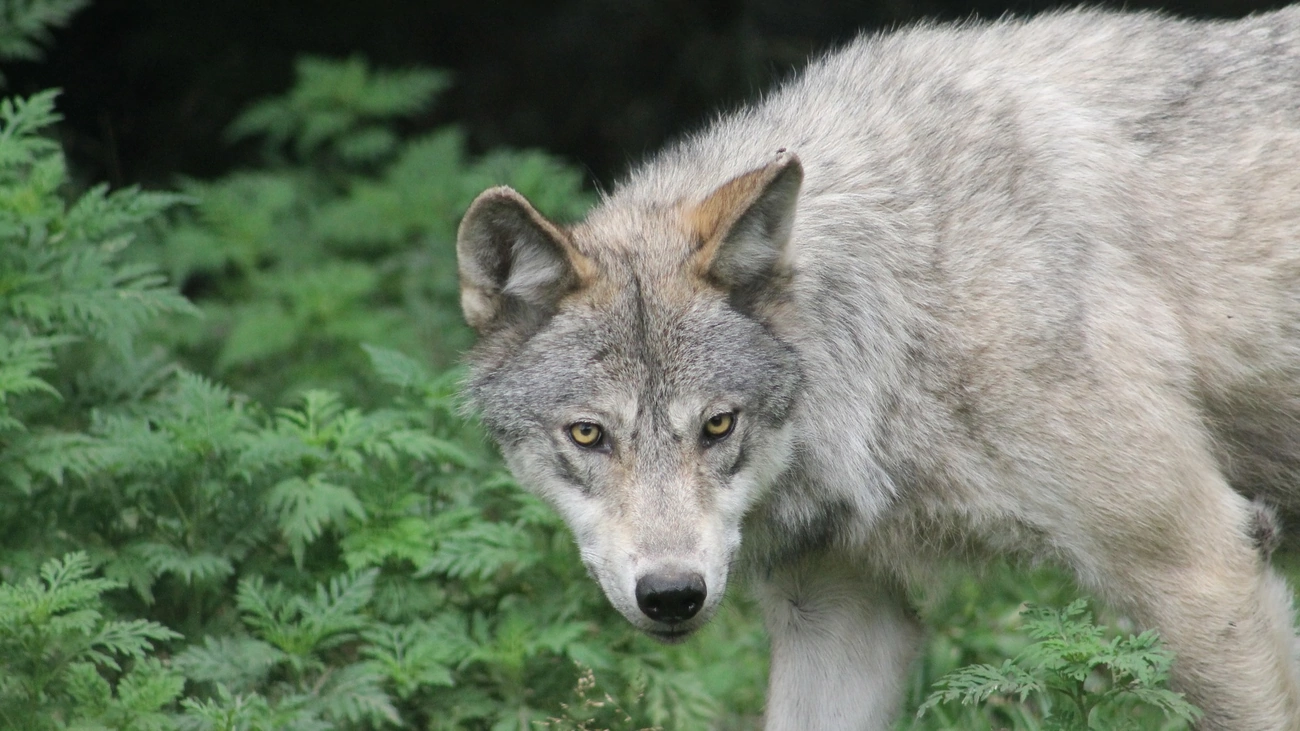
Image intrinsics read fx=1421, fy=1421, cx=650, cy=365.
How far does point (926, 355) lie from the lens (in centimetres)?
395

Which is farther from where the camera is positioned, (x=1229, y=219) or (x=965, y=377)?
(x=1229, y=219)

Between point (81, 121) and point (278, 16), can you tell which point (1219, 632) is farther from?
point (81, 121)

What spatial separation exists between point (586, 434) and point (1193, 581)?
5.47ft

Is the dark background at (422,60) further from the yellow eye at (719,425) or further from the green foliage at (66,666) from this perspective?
the green foliage at (66,666)

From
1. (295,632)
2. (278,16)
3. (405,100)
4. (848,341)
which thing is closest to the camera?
(848,341)

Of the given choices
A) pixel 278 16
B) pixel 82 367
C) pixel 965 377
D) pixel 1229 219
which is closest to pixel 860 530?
pixel 965 377

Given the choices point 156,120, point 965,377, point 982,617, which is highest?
point 965,377

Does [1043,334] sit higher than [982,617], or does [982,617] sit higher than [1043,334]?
[1043,334]

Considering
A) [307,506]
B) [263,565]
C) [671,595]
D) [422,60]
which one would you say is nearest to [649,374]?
[671,595]

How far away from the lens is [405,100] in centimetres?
759

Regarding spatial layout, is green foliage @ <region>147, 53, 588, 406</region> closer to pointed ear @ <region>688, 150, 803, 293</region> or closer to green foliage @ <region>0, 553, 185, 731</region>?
green foliage @ <region>0, 553, 185, 731</region>

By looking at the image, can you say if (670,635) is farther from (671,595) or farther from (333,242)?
(333,242)

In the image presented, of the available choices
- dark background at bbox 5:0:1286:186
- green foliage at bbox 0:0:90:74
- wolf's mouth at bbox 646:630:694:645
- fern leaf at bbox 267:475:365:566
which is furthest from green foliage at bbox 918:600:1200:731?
dark background at bbox 5:0:1286:186

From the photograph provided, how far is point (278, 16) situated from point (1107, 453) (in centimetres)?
667
